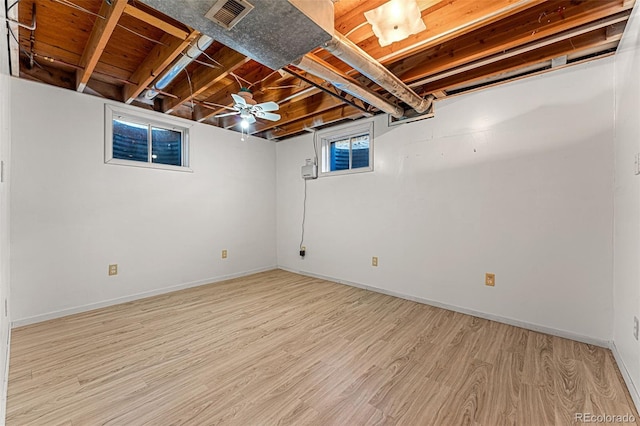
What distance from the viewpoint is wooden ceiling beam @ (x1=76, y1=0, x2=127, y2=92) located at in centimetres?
178

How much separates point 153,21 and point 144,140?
214cm

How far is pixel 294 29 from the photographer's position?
158 cm

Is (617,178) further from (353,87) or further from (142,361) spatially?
(142,361)

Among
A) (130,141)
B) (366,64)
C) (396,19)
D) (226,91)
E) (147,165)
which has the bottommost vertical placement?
(147,165)

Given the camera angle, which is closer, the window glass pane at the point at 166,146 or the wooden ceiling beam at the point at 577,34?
the wooden ceiling beam at the point at 577,34

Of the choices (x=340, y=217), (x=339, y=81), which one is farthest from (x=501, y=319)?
(x=339, y=81)

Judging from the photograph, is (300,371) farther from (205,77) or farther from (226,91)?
(226,91)

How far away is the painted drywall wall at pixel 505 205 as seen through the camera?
2.32 m

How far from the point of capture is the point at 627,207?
6.23ft

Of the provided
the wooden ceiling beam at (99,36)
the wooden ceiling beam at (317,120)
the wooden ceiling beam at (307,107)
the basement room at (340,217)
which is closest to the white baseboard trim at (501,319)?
the basement room at (340,217)

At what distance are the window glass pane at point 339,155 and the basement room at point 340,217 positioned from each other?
0.07 metres

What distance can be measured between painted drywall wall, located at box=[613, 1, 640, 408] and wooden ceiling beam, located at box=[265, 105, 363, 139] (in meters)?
2.39

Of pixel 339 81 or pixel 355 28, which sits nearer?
pixel 355 28

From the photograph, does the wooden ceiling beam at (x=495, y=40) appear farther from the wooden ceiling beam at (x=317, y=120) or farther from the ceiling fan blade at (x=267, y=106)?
the ceiling fan blade at (x=267, y=106)
